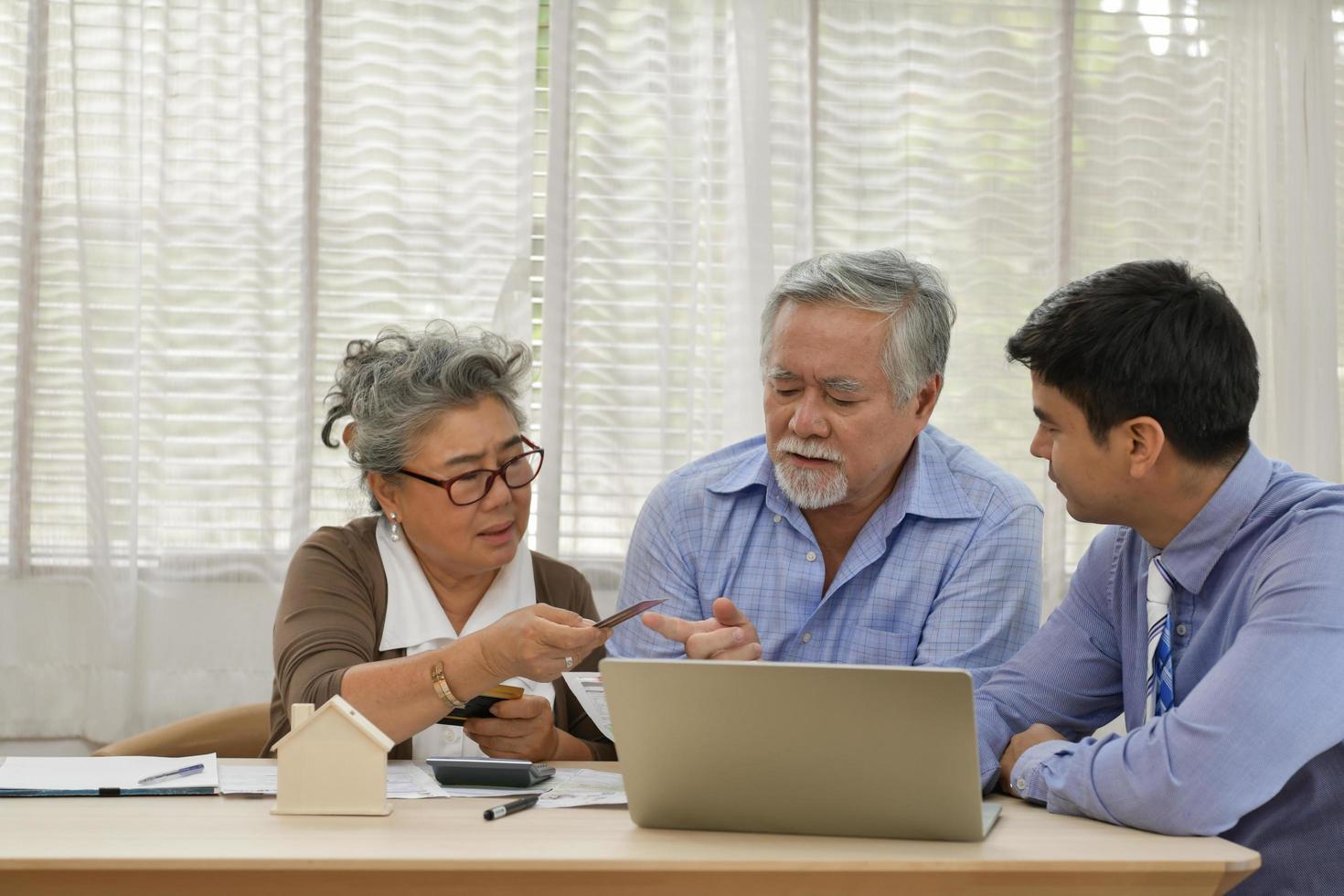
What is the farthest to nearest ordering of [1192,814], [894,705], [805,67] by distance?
[805,67] < [1192,814] < [894,705]

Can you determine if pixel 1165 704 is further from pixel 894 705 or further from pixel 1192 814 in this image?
pixel 894 705

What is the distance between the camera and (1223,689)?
1503 millimetres

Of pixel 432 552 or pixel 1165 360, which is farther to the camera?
pixel 432 552

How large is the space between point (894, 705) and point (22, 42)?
320 centimetres

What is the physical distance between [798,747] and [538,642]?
0.55m

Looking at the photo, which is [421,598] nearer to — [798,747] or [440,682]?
[440,682]

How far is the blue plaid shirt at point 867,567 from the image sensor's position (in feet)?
7.20

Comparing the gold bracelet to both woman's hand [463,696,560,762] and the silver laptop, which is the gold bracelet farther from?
the silver laptop

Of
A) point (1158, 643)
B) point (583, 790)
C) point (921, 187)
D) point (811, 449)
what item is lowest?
point (583, 790)

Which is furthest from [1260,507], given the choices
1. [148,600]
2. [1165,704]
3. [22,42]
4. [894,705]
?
[22,42]

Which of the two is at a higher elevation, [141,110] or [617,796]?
[141,110]

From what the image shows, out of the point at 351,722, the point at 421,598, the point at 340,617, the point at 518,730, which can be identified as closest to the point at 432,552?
the point at 421,598

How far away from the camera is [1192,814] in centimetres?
147

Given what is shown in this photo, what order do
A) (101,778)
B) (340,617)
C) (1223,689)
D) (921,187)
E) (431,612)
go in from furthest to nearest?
(921,187)
(431,612)
(340,617)
(101,778)
(1223,689)
